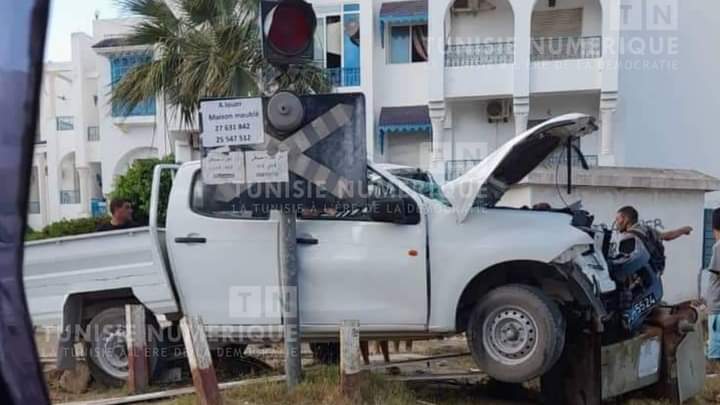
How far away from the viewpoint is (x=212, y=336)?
17.3 feet

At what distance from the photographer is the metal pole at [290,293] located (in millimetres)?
4785

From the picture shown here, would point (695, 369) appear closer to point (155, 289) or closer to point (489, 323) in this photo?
point (489, 323)

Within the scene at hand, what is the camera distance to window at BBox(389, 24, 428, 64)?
58.2 feet

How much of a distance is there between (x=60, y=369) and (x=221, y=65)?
4.98m

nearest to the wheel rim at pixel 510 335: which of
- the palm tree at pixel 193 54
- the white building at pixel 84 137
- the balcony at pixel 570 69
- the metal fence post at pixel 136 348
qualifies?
the metal fence post at pixel 136 348

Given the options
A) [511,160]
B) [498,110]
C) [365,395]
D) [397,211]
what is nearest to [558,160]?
[511,160]

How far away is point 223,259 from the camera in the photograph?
513cm

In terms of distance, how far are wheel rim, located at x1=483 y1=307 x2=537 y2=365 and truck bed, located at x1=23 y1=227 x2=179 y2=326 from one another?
9.13 ft

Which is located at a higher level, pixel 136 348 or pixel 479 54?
pixel 479 54

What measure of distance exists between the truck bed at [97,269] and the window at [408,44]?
44.7 ft

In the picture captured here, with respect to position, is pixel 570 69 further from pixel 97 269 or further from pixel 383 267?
pixel 97 269

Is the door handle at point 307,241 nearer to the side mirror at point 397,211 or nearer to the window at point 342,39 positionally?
the side mirror at point 397,211

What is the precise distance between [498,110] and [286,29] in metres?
13.9

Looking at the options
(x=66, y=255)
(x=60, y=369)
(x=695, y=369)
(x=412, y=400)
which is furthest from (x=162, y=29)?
(x=695, y=369)
